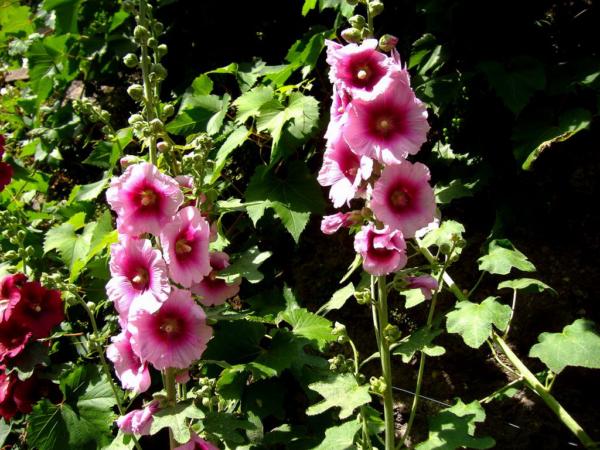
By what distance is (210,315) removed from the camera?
4.41 ft

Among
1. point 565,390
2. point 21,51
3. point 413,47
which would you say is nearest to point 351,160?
point 413,47

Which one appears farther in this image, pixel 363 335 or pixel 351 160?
pixel 363 335

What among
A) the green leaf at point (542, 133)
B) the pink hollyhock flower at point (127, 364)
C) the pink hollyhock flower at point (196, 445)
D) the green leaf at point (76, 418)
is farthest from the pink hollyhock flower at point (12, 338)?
the green leaf at point (542, 133)

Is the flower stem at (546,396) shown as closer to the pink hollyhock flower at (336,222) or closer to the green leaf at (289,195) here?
the pink hollyhock flower at (336,222)

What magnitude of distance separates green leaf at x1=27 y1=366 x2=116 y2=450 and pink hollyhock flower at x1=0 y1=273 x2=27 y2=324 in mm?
247

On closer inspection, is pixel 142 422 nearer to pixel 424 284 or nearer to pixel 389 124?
pixel 424 284

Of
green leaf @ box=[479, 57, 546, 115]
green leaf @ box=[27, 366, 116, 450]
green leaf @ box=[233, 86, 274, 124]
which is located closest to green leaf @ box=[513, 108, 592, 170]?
green leaf @ box=[479, 57, 546, 115]

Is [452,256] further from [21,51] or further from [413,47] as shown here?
[21,51]

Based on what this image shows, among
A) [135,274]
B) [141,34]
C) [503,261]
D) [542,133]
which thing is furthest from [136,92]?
[542,133]

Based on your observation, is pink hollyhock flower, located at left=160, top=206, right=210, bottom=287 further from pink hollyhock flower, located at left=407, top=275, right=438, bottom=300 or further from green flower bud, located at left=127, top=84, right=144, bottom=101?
pink hollyhock flower, located at left=407, top=275, right=438, bottom=300

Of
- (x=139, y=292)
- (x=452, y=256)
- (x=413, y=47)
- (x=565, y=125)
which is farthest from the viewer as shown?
(x=413, y=47)

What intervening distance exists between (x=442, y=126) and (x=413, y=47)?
26 centimetres

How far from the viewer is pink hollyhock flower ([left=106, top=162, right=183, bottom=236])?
1185 millimetres

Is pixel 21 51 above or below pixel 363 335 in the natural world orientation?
above
